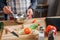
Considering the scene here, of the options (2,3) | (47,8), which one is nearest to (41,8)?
(47,8)

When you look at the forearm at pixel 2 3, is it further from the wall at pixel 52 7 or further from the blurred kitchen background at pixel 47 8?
the wall at pixel 52 7

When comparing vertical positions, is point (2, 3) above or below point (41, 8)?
above

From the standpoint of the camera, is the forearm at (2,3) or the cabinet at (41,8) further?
the cabinet at (41,8)

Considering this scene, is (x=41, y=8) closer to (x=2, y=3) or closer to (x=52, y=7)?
(x=52, y=7)

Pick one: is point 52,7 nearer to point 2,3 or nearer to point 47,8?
point 47,8

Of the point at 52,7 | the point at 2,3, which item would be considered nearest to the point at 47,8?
the point at 52,7

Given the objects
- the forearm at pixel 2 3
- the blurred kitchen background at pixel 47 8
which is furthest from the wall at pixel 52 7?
the forearm at pixel 2 3

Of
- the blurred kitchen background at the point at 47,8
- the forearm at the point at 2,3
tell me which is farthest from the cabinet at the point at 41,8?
the forearm at the point at 2,3

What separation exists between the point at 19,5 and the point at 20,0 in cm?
5

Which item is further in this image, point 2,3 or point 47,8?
point 47,8

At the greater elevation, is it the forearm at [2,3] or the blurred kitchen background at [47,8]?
the forearm at [2,3]

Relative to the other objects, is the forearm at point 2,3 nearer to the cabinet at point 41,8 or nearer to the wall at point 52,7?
the cabinet at point 41,8

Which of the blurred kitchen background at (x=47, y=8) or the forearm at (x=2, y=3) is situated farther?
the blurred kitchen background at (x=47, y=8)

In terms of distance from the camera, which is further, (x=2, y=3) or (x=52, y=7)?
(x=52, y=7)
